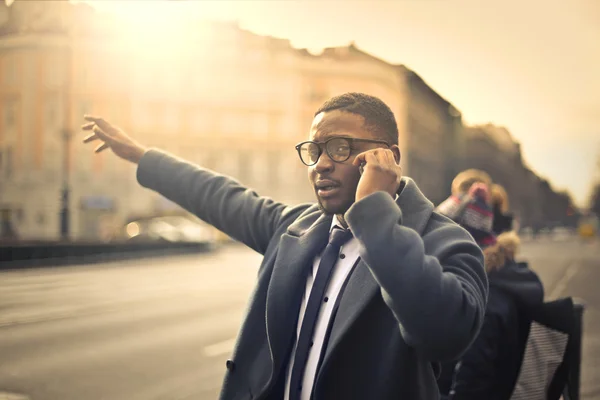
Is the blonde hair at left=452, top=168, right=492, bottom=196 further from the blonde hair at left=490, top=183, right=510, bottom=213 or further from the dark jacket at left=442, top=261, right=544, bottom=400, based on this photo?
the dark jacket at left=442, top=261, right=544, bottom=400

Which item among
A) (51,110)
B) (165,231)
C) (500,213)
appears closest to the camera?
(500,213)

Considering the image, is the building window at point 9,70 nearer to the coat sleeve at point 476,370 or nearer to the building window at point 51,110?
the building window at point 51,110

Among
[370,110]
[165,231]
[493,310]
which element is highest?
[370,110]

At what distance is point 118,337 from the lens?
7.51 metres

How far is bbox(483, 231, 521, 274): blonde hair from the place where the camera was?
305 centimetres

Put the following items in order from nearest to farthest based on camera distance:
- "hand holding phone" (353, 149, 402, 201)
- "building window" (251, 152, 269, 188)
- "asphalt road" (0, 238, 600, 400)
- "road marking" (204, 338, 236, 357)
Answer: "hand holding phone" (353, 149, 402, 201) < "asphalt road" (0, 238, 600, 400) < "road marking" (204, 338, 236, 357) < "building window" (251, 152, 269, 188)

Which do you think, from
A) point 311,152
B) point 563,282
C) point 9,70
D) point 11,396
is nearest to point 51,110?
point 9,70

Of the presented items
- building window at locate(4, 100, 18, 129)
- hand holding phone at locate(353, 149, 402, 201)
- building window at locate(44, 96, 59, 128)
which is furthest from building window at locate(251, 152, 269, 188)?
hand holding phone at locate(353, 149, 402, 201)

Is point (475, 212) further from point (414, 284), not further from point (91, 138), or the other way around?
point (414, 284)

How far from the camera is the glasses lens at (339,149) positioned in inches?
62.7

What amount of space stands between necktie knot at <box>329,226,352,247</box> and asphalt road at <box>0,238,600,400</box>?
1.59 meters

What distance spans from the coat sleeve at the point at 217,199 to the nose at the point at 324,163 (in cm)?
34

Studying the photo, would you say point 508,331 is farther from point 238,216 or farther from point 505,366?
point 238,216

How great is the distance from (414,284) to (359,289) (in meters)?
0.22
